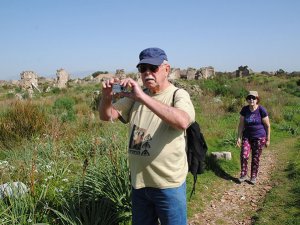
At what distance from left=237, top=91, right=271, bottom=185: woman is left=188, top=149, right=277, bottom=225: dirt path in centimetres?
30

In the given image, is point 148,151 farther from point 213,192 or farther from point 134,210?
point 213,192

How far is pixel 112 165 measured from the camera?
4.48 meters

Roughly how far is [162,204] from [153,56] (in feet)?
4.07

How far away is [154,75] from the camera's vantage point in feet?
8.91

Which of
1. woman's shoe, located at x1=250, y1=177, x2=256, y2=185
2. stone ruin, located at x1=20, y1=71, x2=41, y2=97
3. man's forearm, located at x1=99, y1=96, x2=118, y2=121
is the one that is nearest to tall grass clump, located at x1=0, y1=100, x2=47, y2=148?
woman's shoe, located at x1=250, y1=177, x2=256, y2=185

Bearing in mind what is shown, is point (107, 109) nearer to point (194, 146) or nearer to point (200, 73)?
point (194, 146)

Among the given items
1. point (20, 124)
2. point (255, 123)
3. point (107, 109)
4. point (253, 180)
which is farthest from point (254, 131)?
point (20, 124)

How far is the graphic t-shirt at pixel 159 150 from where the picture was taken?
105 inches

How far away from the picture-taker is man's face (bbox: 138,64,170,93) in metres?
2.70

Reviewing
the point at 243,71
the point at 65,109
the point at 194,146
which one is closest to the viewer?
the point at 194,146

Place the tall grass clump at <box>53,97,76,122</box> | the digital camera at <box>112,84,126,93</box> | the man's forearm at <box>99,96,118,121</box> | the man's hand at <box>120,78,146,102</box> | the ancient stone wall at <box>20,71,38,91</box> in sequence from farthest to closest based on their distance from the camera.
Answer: the ancient stone wall at <box>20,71,38,91</box>
the tall grass clump at <box>53,97,76,122</box>
the man's forearm at <box>99,96,118,121</box>
the digital camera at <box>112,84,126,93</box>
the man's hand at <box>120,78,146,102</box>

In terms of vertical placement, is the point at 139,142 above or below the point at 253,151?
above

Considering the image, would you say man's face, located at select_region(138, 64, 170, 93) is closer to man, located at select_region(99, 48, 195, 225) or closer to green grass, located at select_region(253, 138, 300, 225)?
man, located at select_region(99, 48, 195, 225)

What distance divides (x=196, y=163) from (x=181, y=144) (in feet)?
1.56
